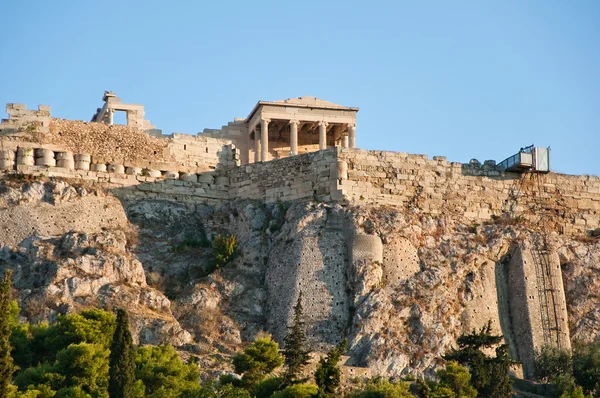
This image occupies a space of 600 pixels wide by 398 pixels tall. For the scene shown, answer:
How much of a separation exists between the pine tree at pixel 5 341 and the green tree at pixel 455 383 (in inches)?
494

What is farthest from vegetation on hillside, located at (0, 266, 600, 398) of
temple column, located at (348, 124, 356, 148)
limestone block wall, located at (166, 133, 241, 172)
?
temple column, located at (348, 124, 356, 148)

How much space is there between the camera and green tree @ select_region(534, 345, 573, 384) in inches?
2007

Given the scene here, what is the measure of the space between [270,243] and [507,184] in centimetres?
960

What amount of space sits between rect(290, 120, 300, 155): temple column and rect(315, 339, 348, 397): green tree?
651 inches

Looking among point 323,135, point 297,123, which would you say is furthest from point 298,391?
point 297,123

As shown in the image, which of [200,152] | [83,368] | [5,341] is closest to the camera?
[5,341]

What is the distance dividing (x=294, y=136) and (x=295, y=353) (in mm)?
16902

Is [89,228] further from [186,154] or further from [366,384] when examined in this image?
[366,384]

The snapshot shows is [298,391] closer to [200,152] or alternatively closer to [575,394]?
[575,394]

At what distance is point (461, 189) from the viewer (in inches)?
2250

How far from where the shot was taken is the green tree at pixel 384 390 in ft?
151

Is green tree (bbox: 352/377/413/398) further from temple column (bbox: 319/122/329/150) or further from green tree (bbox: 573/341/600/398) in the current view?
temple column (bbox: 319/122/329/150)

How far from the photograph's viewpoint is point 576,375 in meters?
51.2

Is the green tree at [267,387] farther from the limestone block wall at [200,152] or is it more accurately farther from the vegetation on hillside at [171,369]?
the limestone block wall at [200,152]
